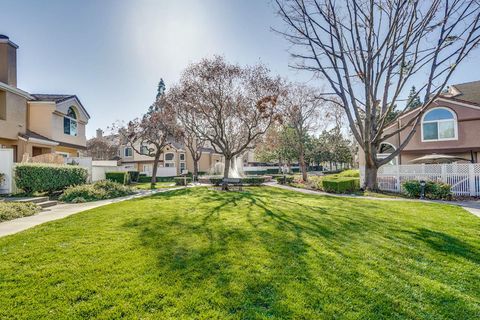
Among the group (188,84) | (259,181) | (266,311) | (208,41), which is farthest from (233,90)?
(266,311)

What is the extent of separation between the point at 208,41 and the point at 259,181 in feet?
41.1

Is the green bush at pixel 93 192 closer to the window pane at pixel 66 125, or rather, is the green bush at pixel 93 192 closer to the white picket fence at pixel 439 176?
the window pane at pixel 66 125

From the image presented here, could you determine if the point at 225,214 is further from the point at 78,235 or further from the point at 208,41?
the point at 208,41

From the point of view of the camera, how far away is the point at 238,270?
414 centimetres

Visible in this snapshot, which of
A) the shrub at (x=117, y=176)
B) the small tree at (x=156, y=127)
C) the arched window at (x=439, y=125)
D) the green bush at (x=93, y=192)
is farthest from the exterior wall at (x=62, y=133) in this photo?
the arched window at (x=439, y=125)

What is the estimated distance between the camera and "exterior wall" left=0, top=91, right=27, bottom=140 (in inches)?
584

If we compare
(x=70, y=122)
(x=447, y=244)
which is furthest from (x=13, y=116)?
(x=447, y=244)

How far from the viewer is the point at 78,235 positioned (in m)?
5.67

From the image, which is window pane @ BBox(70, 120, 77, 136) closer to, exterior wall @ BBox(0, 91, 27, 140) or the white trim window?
exterior wall @ BBox(0, 91, 27, 140)

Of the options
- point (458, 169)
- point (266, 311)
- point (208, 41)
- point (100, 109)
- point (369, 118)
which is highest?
point (208, 41)

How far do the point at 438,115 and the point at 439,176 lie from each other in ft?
26.6

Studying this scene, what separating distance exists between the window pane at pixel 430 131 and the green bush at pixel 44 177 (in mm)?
25585

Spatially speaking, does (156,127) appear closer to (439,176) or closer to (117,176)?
(117,176)

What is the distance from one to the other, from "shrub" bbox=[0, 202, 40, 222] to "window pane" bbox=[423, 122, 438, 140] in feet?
83.1
